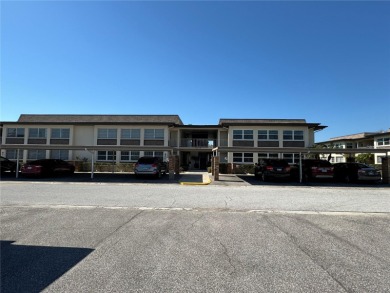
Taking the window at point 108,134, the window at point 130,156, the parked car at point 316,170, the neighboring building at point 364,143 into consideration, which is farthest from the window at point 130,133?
the neighboring building at point 364,143

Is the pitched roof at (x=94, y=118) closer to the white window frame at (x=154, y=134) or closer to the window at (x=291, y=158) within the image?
the white window frame at (x=154, y=134)

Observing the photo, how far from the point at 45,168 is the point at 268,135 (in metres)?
23.3

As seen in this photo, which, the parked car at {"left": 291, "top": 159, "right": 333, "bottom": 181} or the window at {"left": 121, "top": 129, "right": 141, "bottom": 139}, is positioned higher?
the window at {"left": 121, "top": 129, "right": 141, "bottom": 139}

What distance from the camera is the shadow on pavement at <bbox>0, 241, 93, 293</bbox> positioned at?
3521 millimetres

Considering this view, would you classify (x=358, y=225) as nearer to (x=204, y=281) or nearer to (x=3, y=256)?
(x=204, y=281)

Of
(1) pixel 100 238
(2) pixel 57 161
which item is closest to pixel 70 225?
(1) pixel 100 238

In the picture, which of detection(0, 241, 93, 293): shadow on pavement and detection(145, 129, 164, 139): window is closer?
detection(0, 241, 93, 293): shadow on pavement

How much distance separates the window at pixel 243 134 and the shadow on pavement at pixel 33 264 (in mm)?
28115

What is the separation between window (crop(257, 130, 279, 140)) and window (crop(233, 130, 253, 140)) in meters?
1.00

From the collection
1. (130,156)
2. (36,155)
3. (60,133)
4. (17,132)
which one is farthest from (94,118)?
(17,132)

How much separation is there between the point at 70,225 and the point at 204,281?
13.9 feet

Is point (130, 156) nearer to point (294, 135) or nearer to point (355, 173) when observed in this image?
point (294, 135)

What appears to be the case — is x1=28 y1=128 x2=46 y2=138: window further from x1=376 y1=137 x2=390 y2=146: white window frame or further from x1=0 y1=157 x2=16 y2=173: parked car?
x1=376 y1=137 x2=390 y2=146: white window frame

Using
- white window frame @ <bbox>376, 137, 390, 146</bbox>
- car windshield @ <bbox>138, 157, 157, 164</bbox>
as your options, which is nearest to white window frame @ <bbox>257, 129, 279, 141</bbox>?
car windshield @ <bbox>138, 157, 157, 164</bbox>
